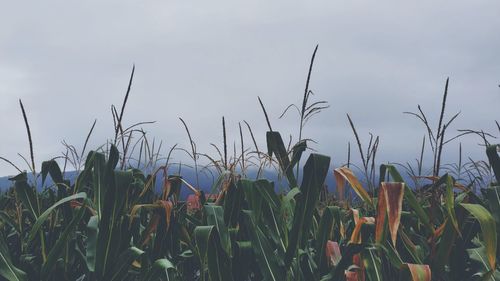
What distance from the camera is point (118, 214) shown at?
2340 mm

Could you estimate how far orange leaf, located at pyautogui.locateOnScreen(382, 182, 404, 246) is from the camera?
2.12 meters

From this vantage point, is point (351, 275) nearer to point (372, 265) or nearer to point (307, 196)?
point (372, 265)

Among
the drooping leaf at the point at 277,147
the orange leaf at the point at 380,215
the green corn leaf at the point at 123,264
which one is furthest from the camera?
the drooping leaf at the point at 277,147

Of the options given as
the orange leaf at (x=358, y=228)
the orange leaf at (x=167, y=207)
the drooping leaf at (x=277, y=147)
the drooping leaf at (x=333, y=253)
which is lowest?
the drooping leaf at (x=333, y=253)

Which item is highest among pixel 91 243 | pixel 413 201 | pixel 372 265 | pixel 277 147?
pixel 277 147

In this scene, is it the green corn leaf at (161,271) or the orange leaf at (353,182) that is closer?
the green corn leaf at (161,271)

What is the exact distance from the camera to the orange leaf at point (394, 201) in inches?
83.7

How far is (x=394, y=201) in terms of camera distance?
216cm

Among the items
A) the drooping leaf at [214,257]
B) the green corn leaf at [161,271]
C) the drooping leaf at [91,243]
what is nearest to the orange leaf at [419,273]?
the drooping leaf at [214,257]

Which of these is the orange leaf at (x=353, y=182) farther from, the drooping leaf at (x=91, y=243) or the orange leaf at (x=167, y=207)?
the drooping leaf at (x=91, y=243)

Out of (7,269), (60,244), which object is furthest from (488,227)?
(7,269)

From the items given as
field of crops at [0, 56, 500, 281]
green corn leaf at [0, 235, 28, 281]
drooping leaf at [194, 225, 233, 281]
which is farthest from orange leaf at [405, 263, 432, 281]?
green corn leaf at [0, 235, 28, 281]

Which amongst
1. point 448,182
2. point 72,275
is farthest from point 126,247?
point 448,182

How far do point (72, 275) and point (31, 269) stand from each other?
0.53 feet
